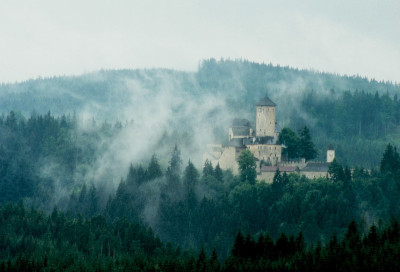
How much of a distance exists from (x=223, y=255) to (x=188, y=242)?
39.2 feet

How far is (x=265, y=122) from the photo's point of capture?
13412 centimetres

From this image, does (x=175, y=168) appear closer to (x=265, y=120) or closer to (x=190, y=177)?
(x=190, y=177)

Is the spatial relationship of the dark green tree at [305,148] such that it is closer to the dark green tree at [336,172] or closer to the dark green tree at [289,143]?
the dark green tree at [289,143]

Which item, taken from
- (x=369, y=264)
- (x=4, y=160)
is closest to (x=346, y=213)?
(x=369, y=264)

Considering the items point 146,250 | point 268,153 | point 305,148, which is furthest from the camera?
point 305,148

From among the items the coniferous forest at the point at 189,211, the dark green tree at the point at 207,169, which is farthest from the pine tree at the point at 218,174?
the dark green tree at the point at 207,169

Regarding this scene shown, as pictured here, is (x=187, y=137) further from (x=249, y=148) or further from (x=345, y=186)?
(x=345, y=186)

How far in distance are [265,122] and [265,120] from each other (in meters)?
0.33

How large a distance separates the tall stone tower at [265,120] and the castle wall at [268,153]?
3.39 m

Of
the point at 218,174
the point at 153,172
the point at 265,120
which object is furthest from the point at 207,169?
the point at 153,172

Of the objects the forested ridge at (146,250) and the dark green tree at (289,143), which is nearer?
the forested ridge at (146,250)

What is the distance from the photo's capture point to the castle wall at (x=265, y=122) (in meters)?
133

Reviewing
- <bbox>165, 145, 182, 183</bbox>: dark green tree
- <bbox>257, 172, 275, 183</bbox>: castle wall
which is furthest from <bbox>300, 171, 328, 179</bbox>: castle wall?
<bbox>165, 145, 182, 183</bbox>: dark green tree

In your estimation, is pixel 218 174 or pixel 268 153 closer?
pixel 268 153
